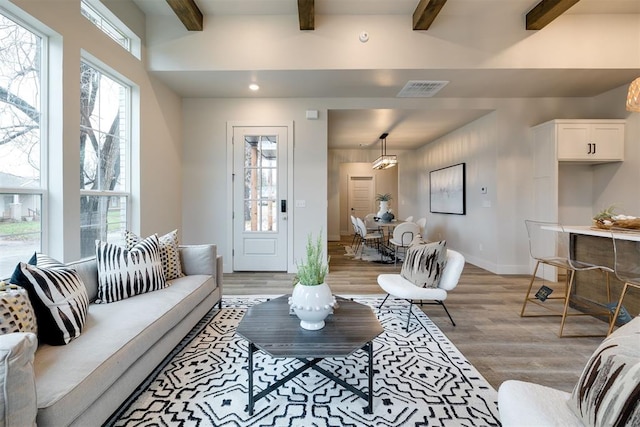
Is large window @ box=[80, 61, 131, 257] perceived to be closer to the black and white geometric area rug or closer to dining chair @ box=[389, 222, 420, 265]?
the black and white geometric area rug

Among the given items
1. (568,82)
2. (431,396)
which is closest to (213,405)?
(431,396)

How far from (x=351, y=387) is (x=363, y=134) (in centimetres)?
543

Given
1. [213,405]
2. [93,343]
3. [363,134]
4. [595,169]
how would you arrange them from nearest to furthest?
[93,343] → [213,405] → [595,169] → [363,134]

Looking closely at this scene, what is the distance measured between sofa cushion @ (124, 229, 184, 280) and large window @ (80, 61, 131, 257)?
62cm

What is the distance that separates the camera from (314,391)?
160 cm

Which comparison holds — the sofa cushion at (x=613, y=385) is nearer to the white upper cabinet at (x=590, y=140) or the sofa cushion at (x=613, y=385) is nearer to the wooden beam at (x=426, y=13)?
the wooden beam at (x=426, y=13)

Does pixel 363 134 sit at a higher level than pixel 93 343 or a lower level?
higher

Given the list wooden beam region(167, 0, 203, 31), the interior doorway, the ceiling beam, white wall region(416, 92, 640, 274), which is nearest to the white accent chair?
white wall region(416, 92, 640, 274)

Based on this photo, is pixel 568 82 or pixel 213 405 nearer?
pixel 213 405

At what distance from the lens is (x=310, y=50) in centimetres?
328

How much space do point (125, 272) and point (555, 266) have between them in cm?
436

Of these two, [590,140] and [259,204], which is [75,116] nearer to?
[259,204]

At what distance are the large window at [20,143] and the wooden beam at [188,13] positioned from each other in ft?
4.08

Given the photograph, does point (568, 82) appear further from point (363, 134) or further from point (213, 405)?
point (213, 405)
